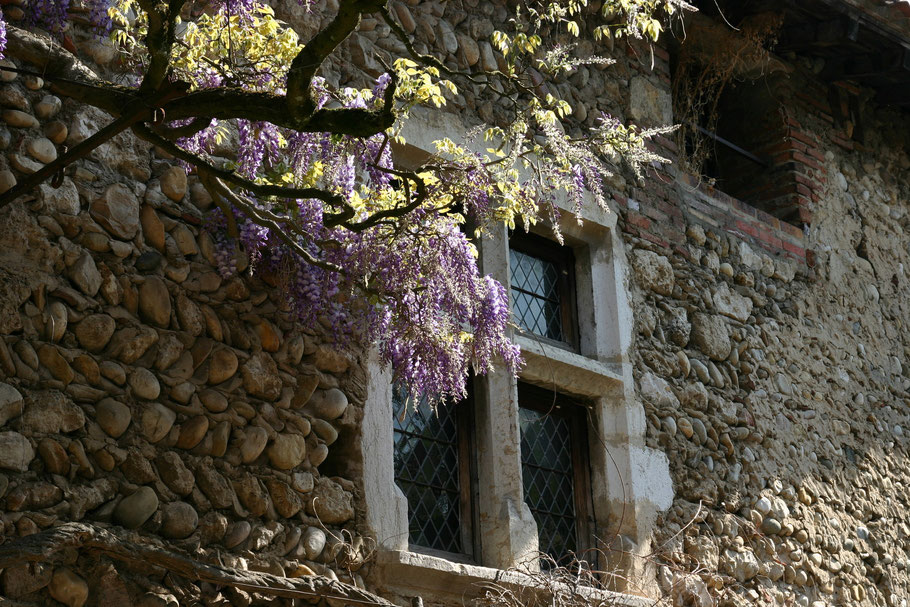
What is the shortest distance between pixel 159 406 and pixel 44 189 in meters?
0.68

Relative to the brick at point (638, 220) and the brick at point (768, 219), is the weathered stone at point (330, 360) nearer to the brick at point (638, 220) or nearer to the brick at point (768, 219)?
the brick at point (638, 220)

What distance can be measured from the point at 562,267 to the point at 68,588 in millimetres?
2784

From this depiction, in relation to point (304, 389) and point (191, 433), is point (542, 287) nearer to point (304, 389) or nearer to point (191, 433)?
point (304, 389)

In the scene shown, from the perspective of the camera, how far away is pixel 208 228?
371 centimetres

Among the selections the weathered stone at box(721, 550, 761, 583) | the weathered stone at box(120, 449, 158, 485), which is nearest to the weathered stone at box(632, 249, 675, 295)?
the weathered stone at box(721, 550, 761, 583)

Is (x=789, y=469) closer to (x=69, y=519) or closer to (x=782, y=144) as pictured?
(x=782, y=144)

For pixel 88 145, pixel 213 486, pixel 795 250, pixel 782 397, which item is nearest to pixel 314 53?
pixel 88 145

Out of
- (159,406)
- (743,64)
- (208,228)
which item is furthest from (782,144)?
(159,406)

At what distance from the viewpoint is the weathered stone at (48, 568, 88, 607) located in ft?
9.71

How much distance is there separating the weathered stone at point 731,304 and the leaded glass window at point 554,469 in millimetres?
959

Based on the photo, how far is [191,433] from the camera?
340 centimetres

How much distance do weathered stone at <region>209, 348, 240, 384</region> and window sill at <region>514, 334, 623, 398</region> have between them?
4.42 feet

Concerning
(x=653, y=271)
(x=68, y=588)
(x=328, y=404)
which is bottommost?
(x=68, y=588)

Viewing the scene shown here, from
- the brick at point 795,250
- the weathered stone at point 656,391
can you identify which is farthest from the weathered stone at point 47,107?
the brick at point 795,250
